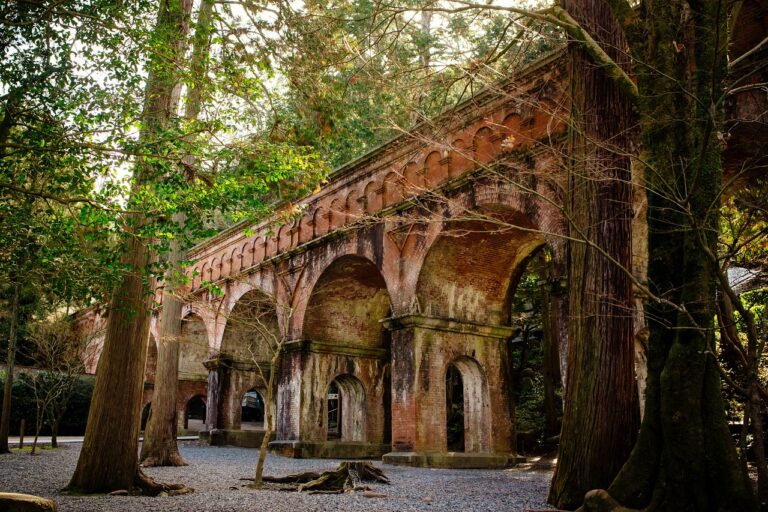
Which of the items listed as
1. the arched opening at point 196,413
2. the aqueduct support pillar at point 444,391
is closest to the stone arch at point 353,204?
the aqueduct support pillar at point 444,391

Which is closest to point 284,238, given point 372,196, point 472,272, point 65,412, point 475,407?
point 372,196

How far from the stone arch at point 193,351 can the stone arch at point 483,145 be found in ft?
54.6

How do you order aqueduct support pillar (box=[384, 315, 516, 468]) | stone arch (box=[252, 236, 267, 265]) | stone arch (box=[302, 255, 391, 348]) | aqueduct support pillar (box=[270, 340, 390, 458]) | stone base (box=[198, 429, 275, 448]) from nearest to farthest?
1. aqueduct support pillar (box=[384, 315, 516, 468])
2. aqueduct support pillar (box=[270, 340, 390, 458])
3. stone arch (box=[302, 255, 391, 348])
4. stone arch (box=[252, 236, 267, 265])
5. stone base (box=[198, 429, 275, 448])

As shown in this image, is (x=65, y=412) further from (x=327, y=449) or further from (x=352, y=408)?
(x=327, y=449)

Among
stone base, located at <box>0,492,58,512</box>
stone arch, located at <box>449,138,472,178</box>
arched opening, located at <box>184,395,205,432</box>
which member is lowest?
arched opening, located at <box>184,395,205,432</box>

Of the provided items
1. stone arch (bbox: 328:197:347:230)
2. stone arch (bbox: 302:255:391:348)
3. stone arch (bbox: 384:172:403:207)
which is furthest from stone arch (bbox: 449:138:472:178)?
stone arch (bbox: 302:255:391:348)

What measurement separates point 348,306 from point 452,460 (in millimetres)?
5879

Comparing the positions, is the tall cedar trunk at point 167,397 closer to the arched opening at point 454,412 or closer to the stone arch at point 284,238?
the stone arch at point 284,238

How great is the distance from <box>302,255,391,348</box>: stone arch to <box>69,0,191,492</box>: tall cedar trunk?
7.91m

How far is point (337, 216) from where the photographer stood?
613 inches

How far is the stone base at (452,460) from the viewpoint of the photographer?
1189 centimetres

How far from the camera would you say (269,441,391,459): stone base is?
50.3 ft

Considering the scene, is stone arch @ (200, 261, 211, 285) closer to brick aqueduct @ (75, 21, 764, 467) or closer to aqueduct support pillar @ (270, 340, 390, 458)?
brick aqueduct @ (75, 21, 764, 467)

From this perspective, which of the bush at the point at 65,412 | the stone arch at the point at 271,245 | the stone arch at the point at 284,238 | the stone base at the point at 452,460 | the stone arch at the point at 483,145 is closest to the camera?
the stone arch at the point at 483,145
